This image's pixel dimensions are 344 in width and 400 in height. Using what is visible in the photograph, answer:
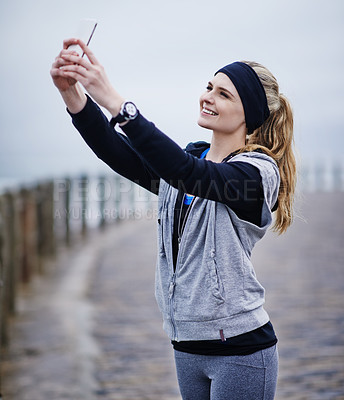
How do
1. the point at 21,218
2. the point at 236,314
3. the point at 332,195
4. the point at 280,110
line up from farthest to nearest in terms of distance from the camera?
the point at 332,195 → the point at 21,218 → the point at 280,110 → the point at 236,314

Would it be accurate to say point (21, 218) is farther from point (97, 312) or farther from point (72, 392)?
point (72, 392)

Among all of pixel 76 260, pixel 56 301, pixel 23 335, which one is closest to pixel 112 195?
pixel 76 260

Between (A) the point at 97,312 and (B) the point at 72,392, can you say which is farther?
(A) the point at 97,312

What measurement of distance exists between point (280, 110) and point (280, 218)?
429 millimetres

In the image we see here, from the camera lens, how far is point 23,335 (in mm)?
6750

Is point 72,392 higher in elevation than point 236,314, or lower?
lower

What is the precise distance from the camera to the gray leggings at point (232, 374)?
2531 mm

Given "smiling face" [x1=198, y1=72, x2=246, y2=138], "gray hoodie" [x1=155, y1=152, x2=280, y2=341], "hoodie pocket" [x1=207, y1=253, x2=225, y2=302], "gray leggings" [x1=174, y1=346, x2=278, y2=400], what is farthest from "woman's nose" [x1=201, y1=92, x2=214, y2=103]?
"gray leggings" [x1=174, y1=346, x2=278, y2=400]

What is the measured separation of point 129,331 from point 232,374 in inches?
173

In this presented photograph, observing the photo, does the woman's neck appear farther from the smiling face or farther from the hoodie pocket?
the hoodie pocket

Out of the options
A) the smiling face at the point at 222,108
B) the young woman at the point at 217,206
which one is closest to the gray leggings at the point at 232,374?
the young woman at the point at 217,206

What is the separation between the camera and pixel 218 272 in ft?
8.16

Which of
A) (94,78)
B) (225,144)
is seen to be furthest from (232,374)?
(94,78)

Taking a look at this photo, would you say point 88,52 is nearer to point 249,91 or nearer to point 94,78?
point 94,78
